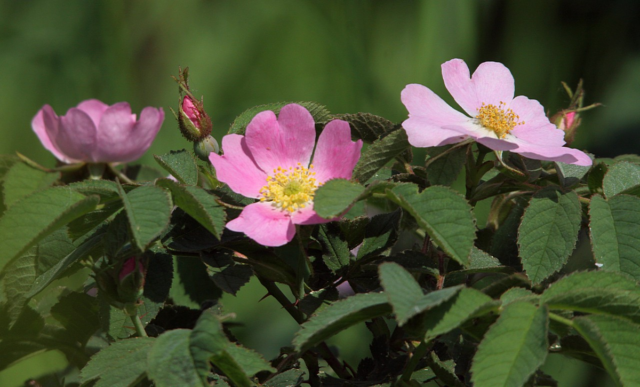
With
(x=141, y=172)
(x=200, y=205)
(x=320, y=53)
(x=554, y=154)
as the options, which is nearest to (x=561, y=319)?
(x=554, y=154)

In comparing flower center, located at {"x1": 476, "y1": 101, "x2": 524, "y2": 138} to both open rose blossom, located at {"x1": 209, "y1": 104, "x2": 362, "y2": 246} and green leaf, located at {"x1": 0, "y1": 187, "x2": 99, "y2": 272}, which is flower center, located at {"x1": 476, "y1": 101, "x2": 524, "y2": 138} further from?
green leaf, located at {"x1": 0, "y1": 187, "x2": 99, "y2": 272}

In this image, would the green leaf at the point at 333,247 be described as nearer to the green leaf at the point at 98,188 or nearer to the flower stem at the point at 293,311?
the flower stem at the point at 293,311

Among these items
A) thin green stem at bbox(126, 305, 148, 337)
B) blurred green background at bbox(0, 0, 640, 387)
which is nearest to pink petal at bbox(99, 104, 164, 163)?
thin green stem at bbox(126, 305, 148, 337)

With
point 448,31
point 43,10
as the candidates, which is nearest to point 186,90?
point 43,10

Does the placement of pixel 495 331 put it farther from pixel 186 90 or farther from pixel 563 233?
pixel 186 90

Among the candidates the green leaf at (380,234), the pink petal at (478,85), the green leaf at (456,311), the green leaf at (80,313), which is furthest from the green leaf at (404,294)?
the green leaf at (80,313)

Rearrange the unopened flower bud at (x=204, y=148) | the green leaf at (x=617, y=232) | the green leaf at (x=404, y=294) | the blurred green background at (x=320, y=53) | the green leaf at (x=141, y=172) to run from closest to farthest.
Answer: the green leaf at (x=404, y=294), the green leaf at (x=617, y=232), the unopened flower bud at (x=204, y=148), the green leaf at (x=141, y=172), the blurred green background at (x=320, y=53)

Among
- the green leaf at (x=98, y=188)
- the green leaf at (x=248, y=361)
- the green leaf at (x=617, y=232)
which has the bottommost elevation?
the green leaf at (x=248, y=361)
